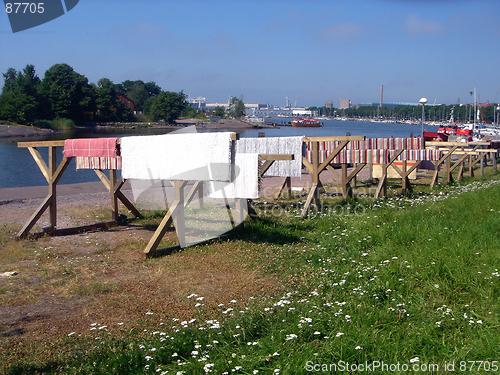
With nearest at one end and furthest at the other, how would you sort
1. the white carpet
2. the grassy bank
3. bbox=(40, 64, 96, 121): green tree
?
the grassy bank < the white carpet < bbox=(40, 64, 96, 121): green tree

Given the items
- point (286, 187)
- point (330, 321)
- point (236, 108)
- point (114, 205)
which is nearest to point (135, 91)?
point (236, 108)

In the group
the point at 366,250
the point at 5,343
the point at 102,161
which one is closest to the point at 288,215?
the point at 366,250

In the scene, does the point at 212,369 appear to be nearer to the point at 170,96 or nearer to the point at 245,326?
the point at 245,326

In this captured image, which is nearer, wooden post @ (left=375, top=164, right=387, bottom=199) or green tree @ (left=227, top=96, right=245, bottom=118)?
wooden post @ (left=375, top=164, right=387, bottom=199)

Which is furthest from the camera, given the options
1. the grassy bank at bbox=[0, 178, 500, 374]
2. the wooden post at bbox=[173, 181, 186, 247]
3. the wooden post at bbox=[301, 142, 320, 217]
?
the wooden post at bbox=[301, 142, 320, 217]

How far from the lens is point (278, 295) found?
235 inches

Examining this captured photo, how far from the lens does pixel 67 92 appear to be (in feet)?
339

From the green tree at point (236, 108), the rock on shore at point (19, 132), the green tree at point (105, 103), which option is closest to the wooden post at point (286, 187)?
the rock on shore at point (19, 132)

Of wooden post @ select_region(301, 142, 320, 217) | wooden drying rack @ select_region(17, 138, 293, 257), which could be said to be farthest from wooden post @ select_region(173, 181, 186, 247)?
wooden post @ select_region(301, 142, 320, 217)

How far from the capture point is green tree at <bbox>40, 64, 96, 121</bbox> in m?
102

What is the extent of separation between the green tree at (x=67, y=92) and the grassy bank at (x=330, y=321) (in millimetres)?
104787

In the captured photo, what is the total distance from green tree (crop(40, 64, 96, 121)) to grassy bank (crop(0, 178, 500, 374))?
10479cm

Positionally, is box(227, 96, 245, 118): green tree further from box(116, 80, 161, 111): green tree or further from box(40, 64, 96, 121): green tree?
box(40, 64, 96, 121): green tree

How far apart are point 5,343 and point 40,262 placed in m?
3.41
